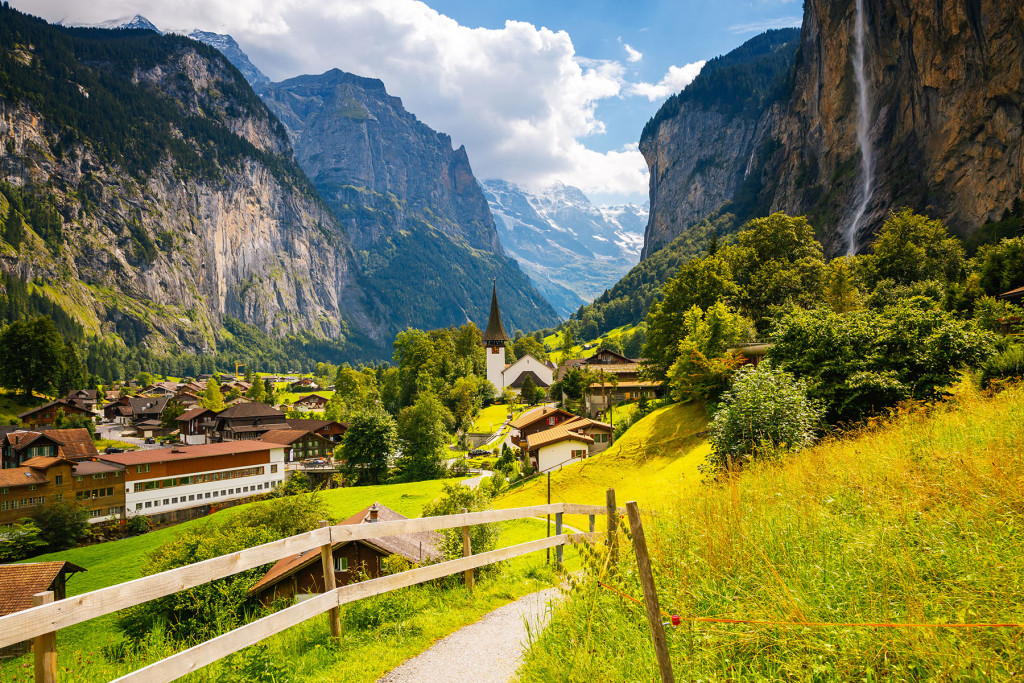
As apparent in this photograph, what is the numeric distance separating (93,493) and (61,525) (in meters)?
4.91

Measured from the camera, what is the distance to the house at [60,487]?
1693 inches

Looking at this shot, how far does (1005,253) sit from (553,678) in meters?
42.8

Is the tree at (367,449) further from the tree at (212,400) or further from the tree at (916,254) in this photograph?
the tree at (916,254)

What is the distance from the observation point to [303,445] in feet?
239

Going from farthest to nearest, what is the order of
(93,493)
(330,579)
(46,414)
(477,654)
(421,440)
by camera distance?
(46,414), (421,440), (93,493), (477,654), (330,579)

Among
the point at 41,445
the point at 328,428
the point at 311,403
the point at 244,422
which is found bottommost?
the point at 328,428

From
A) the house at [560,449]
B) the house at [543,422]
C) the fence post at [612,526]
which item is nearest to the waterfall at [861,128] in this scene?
the house at [543,422]

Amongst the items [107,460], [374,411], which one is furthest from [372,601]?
[107,460]

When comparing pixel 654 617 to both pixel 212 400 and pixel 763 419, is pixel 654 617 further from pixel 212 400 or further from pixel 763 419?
pixel 212 400

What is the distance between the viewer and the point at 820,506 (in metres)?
5.31

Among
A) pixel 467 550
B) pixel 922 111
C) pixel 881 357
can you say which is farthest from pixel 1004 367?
pixel 922 111

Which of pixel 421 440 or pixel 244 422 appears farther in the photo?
pixel 244 422

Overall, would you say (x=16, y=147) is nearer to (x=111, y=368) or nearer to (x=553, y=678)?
(x=111, y=368)

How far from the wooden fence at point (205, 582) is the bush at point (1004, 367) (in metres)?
12.9
